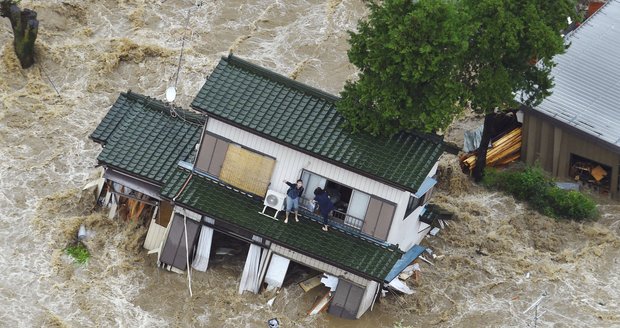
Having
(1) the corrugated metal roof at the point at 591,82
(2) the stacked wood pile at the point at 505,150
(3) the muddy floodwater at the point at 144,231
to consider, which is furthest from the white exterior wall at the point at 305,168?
(1) the corrugated metal roof at the point at 591,82

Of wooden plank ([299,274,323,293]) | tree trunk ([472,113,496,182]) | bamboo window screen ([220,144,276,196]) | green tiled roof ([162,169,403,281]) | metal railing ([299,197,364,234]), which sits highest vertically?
tree trunk ([472,113,496,182])

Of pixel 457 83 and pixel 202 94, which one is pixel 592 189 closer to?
pixel 457 83

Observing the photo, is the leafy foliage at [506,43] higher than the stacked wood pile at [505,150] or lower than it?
higher

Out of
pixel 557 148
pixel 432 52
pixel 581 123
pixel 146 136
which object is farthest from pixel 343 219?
pixel 581 123

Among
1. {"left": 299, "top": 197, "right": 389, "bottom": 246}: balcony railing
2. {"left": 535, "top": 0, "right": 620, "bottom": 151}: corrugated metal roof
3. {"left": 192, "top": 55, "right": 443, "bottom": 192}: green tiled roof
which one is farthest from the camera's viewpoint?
{"left": 535, "top": 0, "right": 620, "bottom": 151}: corrugated metal roof

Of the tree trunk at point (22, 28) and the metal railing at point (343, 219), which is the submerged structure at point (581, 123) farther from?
the tree trunk at point (22, 28)

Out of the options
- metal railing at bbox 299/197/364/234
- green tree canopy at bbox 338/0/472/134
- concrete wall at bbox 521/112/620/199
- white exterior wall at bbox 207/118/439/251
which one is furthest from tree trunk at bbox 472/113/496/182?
metal railing at bbox 299/197/364/234

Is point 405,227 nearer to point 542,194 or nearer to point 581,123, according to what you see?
point 542,194

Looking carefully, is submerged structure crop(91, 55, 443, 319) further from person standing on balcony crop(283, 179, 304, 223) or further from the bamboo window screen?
person standing on balcony crop(283, 179, 304, 223)
